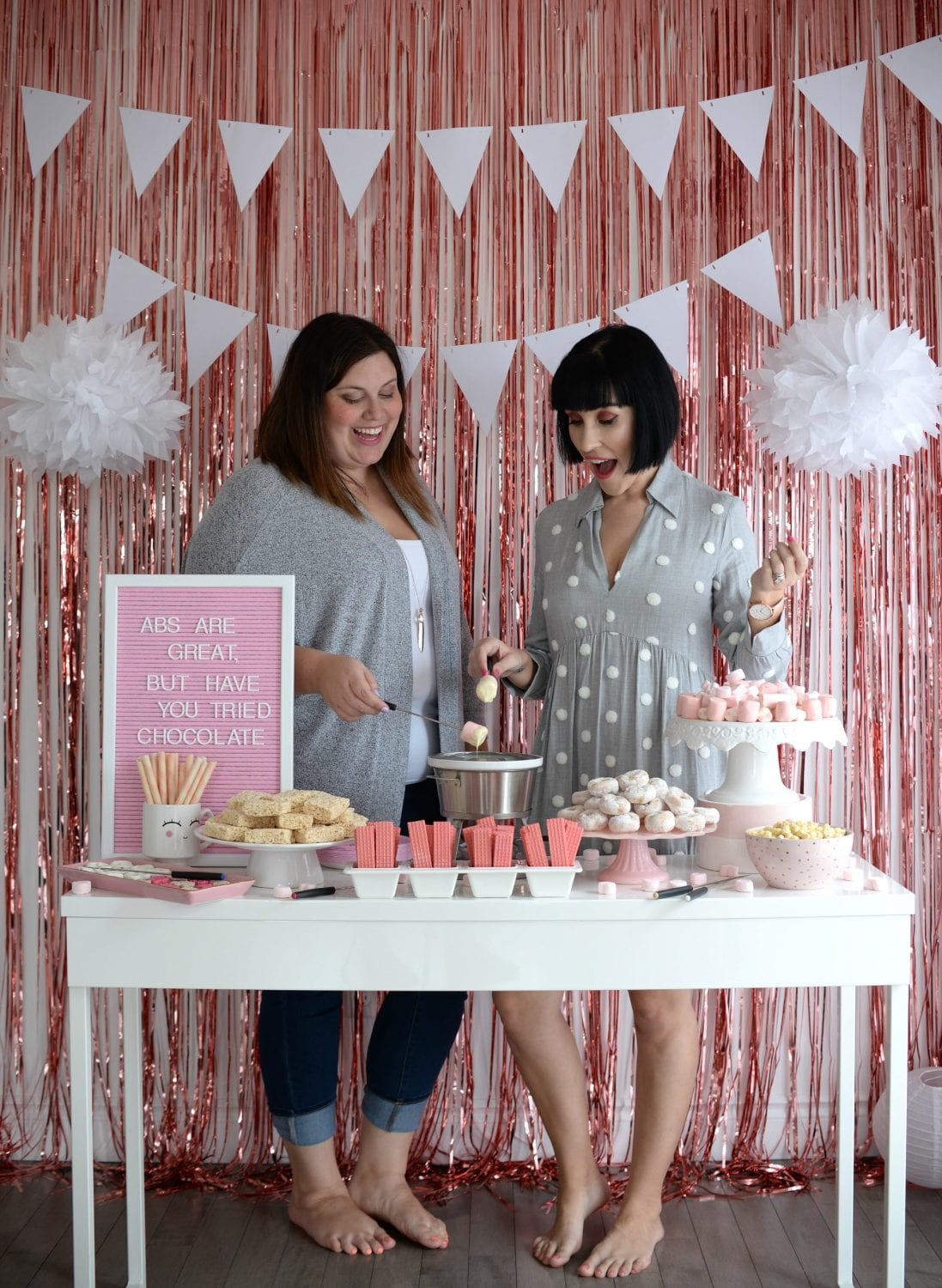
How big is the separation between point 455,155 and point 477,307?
32 cm

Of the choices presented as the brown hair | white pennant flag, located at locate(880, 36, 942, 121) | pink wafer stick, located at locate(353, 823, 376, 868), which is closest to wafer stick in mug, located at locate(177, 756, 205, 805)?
pink wafer stick, located at locate(353, 823, 376, 868)

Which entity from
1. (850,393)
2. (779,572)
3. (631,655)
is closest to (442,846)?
(631,655)

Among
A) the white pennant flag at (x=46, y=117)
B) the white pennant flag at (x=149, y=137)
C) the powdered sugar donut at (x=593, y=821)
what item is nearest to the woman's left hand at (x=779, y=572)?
the powdered sugar donut at (x=593, y=821)

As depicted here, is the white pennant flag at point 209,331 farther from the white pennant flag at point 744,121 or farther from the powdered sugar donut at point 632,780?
the powdered sugar donut at point 632,780

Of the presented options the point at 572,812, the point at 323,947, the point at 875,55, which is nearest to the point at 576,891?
the point at 572,812

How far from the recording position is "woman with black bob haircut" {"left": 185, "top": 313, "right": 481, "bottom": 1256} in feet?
7.16

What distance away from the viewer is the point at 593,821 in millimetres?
1739

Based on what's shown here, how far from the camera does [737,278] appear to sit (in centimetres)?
256

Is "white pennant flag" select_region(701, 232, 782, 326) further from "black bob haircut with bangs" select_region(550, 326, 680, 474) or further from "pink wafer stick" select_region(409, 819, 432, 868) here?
"pink wafer stick" select_region(409, 819, 432, 868)

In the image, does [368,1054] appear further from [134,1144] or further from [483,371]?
[483,371]

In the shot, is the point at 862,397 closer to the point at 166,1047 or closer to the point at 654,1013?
the point at 654,1013

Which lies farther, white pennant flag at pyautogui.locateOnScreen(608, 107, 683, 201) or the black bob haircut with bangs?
white pennant flag at pyautogui.locateOnScreen(608, 107, 683, 201)

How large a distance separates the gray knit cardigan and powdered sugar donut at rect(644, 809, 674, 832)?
61 cm

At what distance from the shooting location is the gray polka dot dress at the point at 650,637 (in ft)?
6.94
